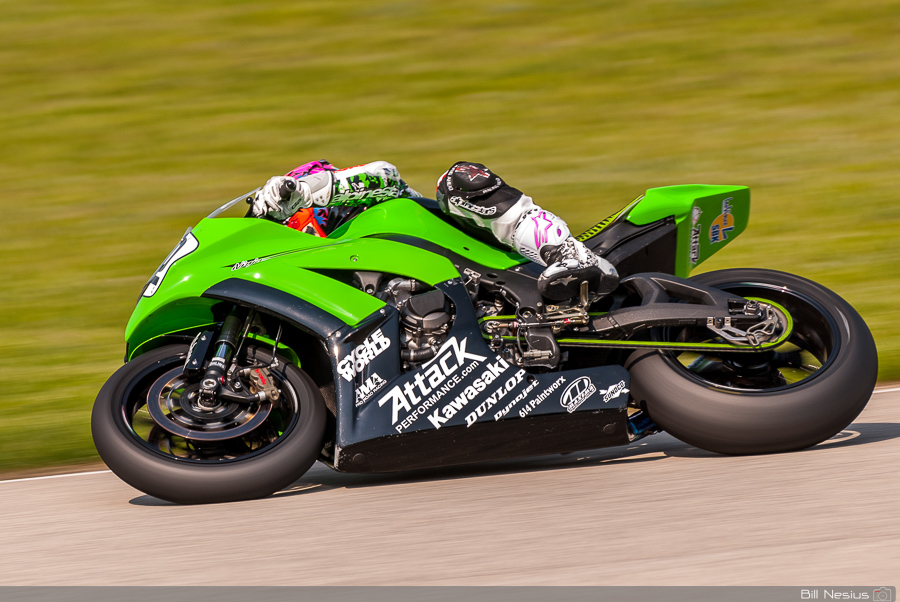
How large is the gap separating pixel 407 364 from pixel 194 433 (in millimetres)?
872

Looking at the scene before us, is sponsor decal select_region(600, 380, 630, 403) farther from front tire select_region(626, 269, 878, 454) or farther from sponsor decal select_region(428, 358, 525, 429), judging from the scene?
sponsor decal select_region(428, 358, 525, 429)

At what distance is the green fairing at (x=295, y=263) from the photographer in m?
4.34

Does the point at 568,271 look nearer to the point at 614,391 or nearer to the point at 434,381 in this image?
the point at 614,391

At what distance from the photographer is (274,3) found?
1557cm

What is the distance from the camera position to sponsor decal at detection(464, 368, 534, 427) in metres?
4.27

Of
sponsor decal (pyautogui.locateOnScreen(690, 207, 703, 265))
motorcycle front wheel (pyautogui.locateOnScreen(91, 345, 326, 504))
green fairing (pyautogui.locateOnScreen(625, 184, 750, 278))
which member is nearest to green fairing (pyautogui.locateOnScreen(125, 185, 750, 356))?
motorcycle front wheel (pyautogui.locateOnScreen(91, 345, 326, 504))

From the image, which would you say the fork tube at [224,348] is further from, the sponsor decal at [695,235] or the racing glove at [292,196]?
the sponsor decal at [695,235]

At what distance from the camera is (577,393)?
14.2 ft

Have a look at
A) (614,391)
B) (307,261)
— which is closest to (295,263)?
(307,261)

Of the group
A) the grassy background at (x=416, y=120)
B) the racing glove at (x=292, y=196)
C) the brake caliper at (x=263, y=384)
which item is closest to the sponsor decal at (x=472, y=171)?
the racing glove at (x=292, y=196)

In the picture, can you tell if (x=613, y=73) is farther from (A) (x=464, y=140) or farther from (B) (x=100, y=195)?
(B) (x=100, y=195)

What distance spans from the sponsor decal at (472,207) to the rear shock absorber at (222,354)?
0.99 meters

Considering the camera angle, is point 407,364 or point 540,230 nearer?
point 407,364

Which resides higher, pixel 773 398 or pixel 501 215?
pixel 501 215
